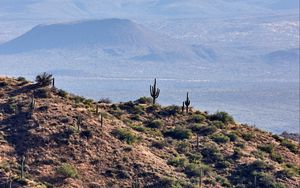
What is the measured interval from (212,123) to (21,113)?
413 inches

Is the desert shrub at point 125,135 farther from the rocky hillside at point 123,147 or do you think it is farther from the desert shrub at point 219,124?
the desert shrub at point 219,124

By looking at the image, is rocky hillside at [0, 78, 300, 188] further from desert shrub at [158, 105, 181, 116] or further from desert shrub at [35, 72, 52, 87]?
desert shrub at [35, 72, 52, 87]

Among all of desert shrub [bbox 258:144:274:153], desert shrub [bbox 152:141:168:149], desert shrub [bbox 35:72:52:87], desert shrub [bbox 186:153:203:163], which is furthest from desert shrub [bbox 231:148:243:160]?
desert shrub [bbox 35:72:52:87]

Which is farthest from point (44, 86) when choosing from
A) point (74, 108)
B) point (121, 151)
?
point (121, 151)

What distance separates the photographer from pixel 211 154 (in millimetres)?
52969

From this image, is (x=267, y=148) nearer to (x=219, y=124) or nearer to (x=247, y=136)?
(x=247, y=136)

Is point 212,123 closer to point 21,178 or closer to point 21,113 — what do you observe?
point 21,113

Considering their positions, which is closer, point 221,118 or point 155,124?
point 155,124

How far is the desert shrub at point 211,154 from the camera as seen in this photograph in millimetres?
52531

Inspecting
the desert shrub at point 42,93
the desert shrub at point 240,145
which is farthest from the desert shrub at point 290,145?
the desert shrub at point 42,93

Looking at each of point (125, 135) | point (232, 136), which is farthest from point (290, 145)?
point (125, 135)

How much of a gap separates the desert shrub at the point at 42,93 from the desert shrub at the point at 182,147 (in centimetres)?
683

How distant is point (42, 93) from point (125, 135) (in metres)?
5.49

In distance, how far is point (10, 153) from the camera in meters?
48.6
